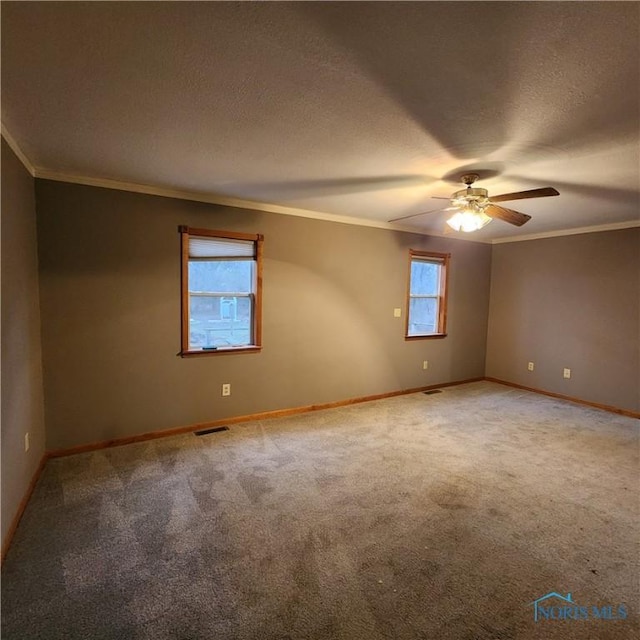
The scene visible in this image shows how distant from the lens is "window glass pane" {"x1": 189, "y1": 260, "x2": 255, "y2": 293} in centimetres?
362

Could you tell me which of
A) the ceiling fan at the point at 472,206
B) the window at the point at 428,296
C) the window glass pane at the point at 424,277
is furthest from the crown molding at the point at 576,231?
the ceiling fan at the point at 472,206

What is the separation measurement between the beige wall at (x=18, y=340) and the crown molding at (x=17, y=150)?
0.15 feet

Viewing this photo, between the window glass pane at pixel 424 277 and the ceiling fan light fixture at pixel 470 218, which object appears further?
the window glass pane at pixel 424 277

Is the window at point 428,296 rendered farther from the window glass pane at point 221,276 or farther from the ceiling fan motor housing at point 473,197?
the window glass pane at point 221,276

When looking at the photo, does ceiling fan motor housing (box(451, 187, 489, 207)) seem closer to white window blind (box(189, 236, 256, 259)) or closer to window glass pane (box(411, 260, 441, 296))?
white window blind (box(189, 236, 256, 259))

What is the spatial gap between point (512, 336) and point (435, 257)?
5.83 ft

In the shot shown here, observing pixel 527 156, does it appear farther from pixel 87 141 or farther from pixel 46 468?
pixel 46 468

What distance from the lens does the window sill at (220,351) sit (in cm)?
357

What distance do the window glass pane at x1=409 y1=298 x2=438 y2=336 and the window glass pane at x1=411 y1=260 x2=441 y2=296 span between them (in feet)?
0.43

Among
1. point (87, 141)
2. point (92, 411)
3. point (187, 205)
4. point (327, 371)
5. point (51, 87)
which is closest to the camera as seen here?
point (51, 87)

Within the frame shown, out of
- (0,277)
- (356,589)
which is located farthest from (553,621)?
(0,277)

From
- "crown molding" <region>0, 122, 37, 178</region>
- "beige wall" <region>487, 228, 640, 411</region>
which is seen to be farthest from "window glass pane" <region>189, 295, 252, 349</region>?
"beige wall" <region>487, 228, 640, 411</region>

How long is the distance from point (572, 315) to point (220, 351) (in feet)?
15.1

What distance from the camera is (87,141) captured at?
2258 millimetres
